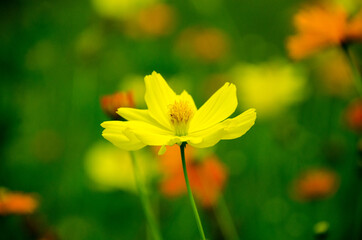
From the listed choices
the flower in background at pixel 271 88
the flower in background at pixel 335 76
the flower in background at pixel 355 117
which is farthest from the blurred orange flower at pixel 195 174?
the flower in background at pixel 335 76

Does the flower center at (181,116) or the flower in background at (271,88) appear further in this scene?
the flower in background at (271,88)

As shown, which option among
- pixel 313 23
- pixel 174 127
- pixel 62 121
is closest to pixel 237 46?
pixel 62 121

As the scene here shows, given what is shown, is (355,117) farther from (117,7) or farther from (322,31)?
(117,7)

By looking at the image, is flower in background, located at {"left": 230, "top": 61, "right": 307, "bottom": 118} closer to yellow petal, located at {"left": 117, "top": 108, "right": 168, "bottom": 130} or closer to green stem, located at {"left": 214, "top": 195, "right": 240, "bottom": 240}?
green stem, located at {"left": 214, "top": 195, "right": 240, "bottom": 240}

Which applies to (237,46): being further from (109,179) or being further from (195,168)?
(195,168)

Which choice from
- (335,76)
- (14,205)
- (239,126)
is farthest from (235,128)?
(335,76)

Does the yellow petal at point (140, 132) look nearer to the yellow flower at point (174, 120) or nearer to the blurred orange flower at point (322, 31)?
the yellow flower at point (174, 120)
